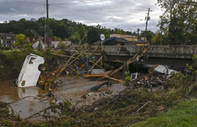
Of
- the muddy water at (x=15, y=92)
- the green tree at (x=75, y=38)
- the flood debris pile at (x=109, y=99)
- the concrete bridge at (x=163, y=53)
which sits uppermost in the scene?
the green tree at (x=75, y=38)

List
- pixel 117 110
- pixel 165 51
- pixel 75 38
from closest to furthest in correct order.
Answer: pixel 117 110, pixel 165 51, pixel 75 38

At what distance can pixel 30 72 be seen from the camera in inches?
658

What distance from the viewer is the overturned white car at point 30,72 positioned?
54.0 feet

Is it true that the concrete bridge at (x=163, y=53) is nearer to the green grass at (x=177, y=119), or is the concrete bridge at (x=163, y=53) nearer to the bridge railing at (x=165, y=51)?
the bridge railing at (x=165, y=51)

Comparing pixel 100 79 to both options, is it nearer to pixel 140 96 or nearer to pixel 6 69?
pixel 6 69

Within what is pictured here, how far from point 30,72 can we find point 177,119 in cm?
1338

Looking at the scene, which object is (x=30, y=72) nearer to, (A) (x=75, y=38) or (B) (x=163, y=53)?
(B) (x=163, y=53)

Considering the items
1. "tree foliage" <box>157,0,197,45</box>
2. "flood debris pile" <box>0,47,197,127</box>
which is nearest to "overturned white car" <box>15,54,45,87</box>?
"flood debris pile" <box>0,47,197,127</box>

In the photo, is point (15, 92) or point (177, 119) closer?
point (177, 119)

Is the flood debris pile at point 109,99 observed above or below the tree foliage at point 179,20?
below

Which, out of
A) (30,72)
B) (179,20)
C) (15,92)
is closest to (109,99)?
(15,92)

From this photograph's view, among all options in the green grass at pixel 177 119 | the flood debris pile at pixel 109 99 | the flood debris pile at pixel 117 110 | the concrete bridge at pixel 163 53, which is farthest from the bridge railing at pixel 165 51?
the green grass at pixel 177 119

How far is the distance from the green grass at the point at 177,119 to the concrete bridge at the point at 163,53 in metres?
9.46

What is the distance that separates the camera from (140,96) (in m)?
8.33
